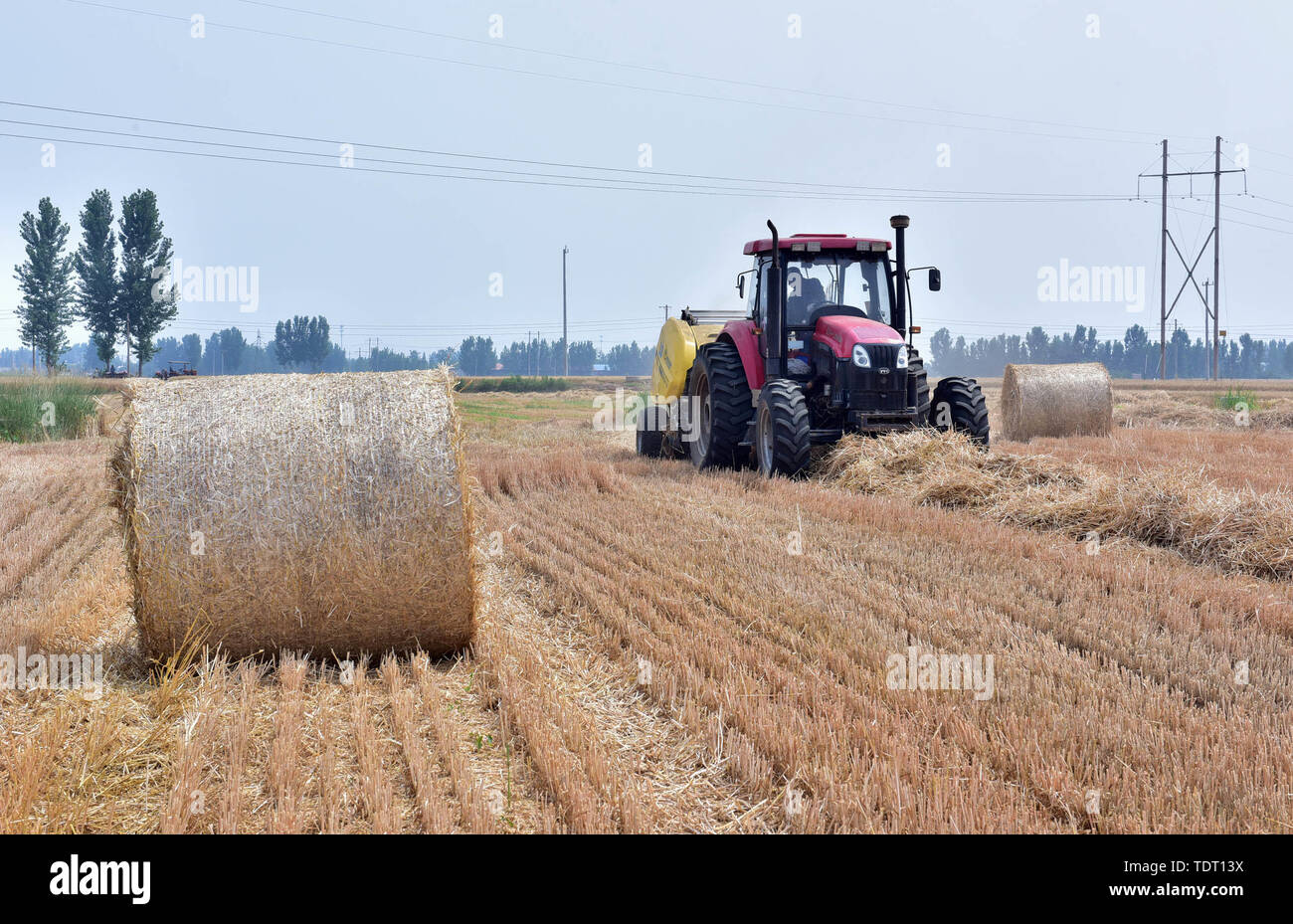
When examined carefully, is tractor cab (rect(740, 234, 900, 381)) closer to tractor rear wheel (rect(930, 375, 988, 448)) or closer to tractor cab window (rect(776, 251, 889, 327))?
tractor cab window (rect(776, 251, 889, 327))

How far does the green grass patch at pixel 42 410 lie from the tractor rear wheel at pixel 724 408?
1284 centimetres

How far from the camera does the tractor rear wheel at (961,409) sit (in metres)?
11.2

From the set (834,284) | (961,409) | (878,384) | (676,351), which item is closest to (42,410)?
(676,351)

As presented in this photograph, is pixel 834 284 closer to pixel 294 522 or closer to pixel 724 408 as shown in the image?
pixel 724 408

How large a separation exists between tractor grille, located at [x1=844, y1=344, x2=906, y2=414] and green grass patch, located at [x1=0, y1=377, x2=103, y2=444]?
48.9 feet

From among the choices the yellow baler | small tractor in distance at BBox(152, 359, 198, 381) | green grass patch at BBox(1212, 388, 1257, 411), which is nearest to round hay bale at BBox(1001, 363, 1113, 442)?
green grass patch at BBox(1212, 388, 1257, 411)

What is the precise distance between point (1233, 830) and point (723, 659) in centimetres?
219

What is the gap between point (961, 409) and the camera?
11.4 meters

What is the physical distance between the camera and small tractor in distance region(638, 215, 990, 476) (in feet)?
34.6

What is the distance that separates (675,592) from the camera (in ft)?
19.4

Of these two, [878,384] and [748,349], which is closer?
[878,384]

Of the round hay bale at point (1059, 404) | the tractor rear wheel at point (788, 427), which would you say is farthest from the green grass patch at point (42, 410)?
the round hay bale at point (1059, 404)

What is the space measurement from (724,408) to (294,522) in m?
7.55

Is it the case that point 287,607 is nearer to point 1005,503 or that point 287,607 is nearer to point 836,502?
point 836,502
